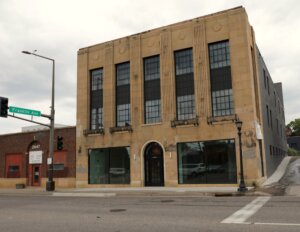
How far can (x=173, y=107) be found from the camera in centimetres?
2672

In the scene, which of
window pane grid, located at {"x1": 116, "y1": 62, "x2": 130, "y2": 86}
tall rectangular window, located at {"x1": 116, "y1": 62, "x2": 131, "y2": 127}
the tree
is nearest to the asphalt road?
tall rectangular window, located at {"x1": 116, "y1": 62, "x2": 131, "y2": 127}

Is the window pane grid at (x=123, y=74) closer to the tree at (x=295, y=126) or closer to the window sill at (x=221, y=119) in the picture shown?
the window sill at (x=221, y=119)

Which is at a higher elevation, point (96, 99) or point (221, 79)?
point (221, 79)

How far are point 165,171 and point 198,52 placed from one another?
31.5ft

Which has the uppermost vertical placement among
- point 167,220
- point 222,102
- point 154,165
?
point 222,102

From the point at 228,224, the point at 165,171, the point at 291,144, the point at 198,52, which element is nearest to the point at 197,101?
the point at 198,52

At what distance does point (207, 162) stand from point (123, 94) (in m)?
9.72

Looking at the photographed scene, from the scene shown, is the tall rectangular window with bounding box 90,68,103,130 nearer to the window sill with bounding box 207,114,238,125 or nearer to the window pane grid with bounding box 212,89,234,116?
the window sill with bounding box 207,114,238,125

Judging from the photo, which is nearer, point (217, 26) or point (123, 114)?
point (217, 26)

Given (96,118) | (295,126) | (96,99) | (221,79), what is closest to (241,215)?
(221,79)

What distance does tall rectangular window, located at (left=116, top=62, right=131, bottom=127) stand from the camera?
96.0ft

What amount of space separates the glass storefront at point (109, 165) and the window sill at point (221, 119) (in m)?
7.54

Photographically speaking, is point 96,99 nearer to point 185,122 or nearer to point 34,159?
point 34,159

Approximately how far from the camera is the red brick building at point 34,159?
31.3 metres
